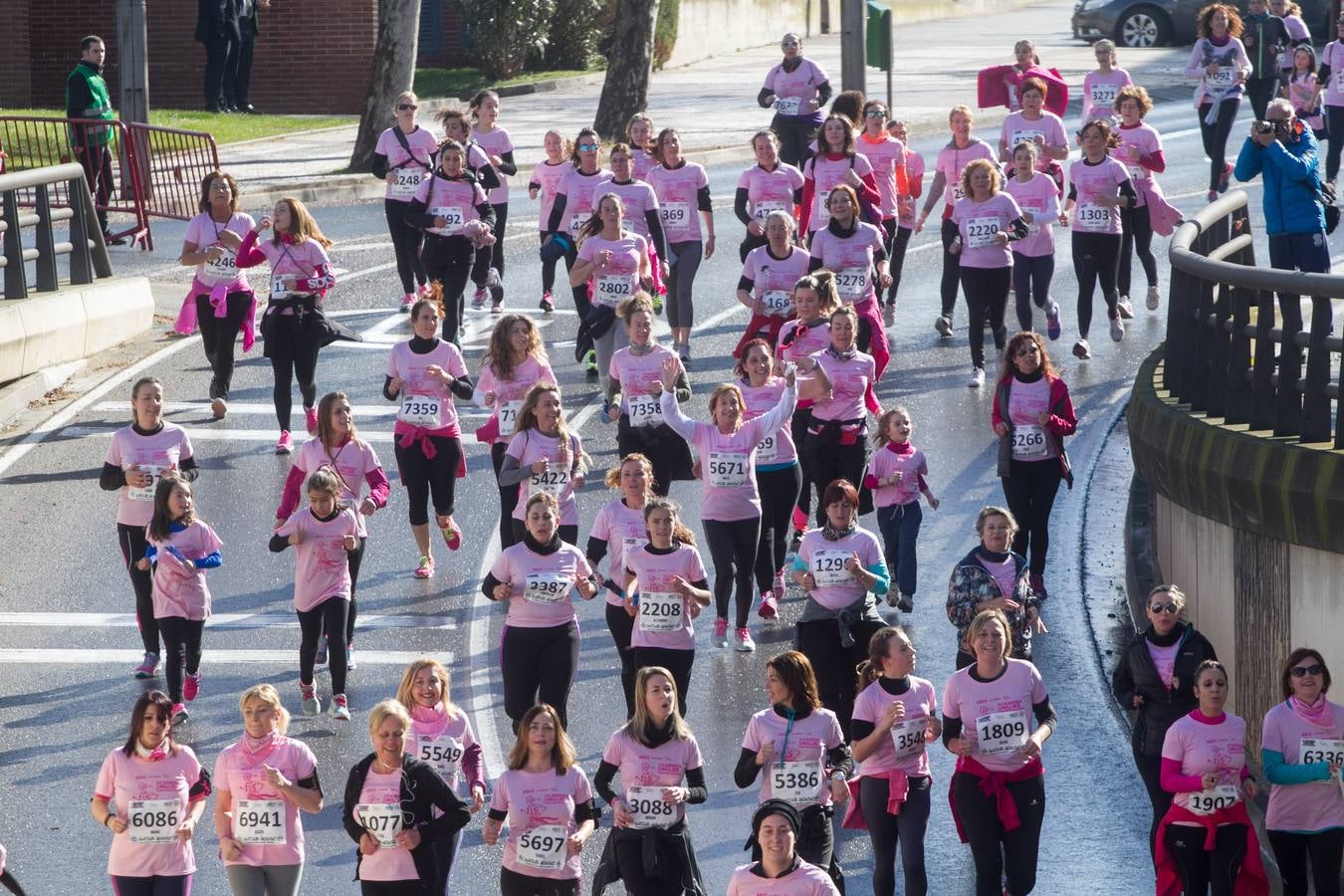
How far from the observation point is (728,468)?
42.4ft

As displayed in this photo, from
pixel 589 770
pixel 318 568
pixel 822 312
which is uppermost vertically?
pixel 822 312

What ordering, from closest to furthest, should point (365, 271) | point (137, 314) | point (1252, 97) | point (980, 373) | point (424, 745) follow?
point (424, 745), point (980, 373), point (137, 314), point (365, 271), point (1252, 97)

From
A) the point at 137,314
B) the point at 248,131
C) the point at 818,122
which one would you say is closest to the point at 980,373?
the point at 818,122

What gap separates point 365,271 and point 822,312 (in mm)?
9755

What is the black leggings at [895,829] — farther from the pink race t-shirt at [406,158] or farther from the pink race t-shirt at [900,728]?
the pink race t-shirt at [406,158]

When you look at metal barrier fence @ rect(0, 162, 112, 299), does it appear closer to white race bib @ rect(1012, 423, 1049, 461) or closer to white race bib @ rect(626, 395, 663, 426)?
white race bib @ rect(626, 395, 663, 426)

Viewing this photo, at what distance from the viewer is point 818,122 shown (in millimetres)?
24547

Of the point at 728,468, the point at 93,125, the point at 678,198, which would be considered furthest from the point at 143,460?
the point at 93,125

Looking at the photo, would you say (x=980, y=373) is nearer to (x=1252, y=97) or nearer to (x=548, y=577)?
(x=548, y=577)

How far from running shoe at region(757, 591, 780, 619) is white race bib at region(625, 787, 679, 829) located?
4.54m

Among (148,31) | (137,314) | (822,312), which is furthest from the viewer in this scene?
(148,31)

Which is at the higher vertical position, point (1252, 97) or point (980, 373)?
point (1252, 97)

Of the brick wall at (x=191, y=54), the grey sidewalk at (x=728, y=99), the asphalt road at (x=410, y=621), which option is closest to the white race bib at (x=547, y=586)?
the asphalt road at (x=410, y=621)

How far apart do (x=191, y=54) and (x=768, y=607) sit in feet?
83.5
